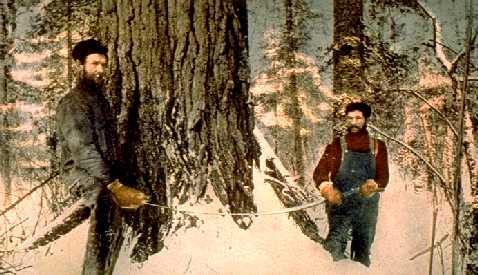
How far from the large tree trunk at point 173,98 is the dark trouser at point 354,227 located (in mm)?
598

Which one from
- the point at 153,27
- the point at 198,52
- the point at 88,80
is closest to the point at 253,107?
the point at 198,52

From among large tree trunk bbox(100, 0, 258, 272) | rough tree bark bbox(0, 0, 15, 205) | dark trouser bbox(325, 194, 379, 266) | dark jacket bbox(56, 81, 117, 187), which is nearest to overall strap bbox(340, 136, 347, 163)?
dark trouser bbox(325, 194, 379, 266)

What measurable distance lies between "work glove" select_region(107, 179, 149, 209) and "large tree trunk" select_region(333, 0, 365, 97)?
1264mm

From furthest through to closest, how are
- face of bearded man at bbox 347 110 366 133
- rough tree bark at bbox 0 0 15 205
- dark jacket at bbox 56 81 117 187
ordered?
face of bearded man at bbox 347 110 366 133 < rough tree bark at bbox 0 0 15 205 < dark jacket at bbox 56 81 117 187

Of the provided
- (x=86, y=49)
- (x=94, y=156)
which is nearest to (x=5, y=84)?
(x=86, y=49)

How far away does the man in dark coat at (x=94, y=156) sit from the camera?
10.8 ft

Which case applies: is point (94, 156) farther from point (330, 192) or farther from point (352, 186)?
point (352, 186)

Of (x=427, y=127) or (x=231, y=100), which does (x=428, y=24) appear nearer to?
(x=427, y=127)

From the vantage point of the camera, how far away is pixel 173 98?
11.0ft

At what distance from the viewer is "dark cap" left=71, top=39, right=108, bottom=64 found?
11.0 ft

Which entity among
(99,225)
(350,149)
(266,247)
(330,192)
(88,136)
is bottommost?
(266,247)

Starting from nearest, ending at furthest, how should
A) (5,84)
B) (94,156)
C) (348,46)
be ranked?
(94,156) → (5,84) → (348,46)

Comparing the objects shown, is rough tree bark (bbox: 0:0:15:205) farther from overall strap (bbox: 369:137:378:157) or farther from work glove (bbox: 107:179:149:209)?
overall strap (bbox: 369:137:378:157)

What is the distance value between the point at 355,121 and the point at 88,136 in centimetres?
149
